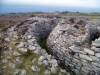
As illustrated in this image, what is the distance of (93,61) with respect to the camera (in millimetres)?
14188

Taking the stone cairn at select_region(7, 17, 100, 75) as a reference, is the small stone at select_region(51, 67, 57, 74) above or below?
below

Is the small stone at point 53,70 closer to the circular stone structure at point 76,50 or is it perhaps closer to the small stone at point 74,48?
the circular stone structure at point 76,50

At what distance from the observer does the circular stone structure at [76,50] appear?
14.4 metres

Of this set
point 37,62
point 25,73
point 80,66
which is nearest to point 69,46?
point 80,66

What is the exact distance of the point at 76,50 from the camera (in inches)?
609

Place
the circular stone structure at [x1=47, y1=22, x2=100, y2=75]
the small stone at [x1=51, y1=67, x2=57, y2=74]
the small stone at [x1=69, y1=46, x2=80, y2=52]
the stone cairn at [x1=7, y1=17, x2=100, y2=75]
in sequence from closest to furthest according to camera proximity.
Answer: the small stone at [x1=51, y1=67, x2=57, y2=74], the circular stone structure at [x1=47, y1=22, x2=100, y2=75], the stone cairn at [x1=7, y1=17, x2=100, y2=75], the small stone at [x1=69, y1=46, x2=80, y2=52]

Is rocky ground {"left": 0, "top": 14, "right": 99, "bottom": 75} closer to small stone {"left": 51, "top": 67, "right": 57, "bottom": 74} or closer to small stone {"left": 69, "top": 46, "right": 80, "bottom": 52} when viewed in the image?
small stone {"left": 51, "top": 67, "right": 57, "bottom": 74}

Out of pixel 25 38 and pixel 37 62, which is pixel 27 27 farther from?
pixel 37 62

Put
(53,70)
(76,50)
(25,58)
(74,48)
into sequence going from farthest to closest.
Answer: (25,58), (74,48), (76,50), (53,70)

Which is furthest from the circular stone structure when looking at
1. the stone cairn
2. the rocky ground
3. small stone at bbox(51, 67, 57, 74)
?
small stone at bbox(51, 67, 57, 74)

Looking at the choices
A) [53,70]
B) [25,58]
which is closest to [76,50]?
[53,70]

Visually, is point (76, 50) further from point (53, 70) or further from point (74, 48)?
point (53, 70)

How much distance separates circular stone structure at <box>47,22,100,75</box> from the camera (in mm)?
14352

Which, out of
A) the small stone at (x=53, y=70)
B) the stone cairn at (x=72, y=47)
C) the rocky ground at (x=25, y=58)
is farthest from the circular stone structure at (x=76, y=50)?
the small stone at (x=53, y=70)
